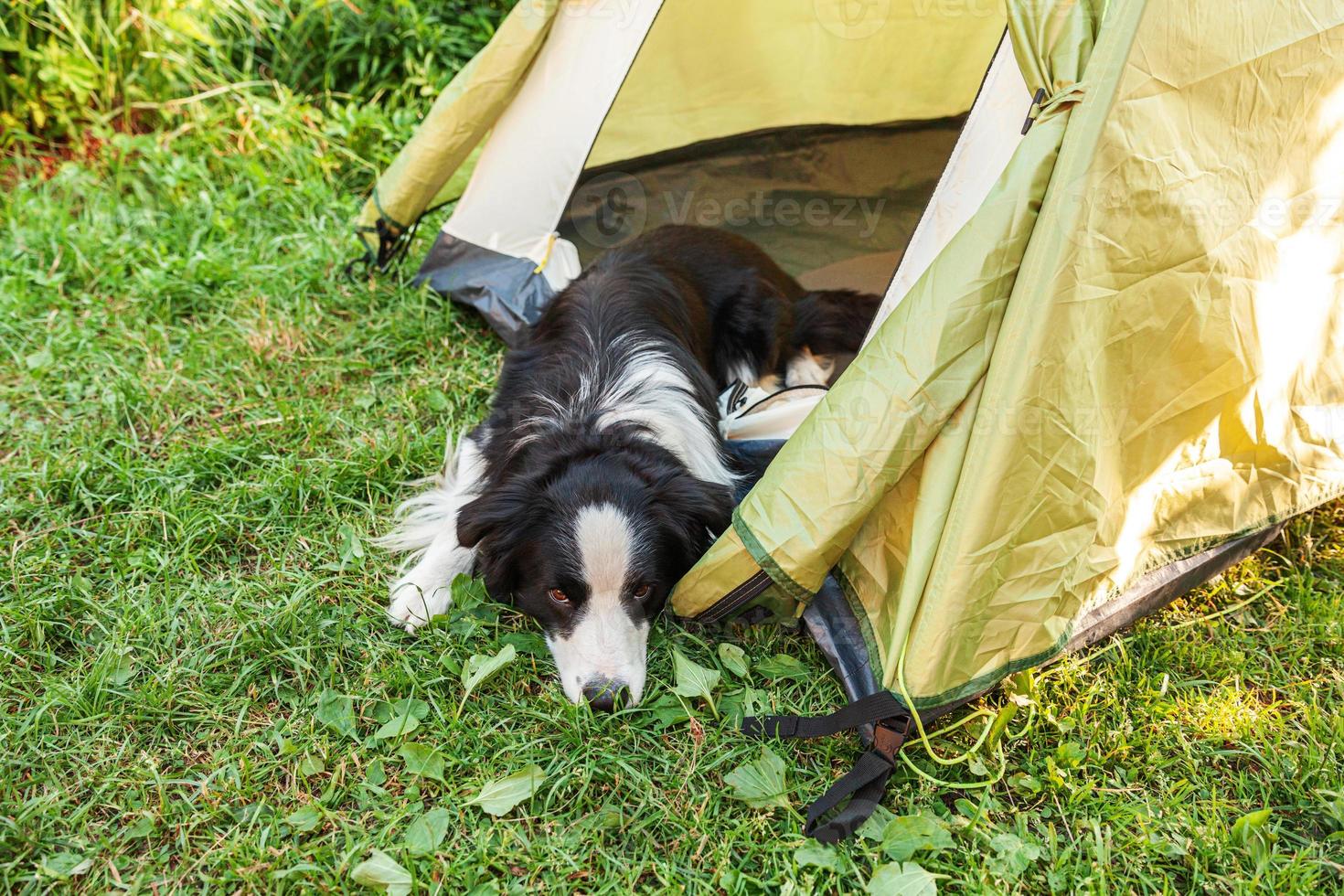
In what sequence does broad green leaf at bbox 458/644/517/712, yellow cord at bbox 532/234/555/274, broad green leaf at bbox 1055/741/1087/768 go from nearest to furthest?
broad green leaf at bbox 1055/741/1087/768 < broad green leaf at bbox 458/644/517/712 < yellow cord at bbox 532/234/555/274

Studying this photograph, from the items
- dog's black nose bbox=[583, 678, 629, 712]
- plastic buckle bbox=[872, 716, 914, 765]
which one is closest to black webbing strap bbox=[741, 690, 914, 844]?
plastic buckle bbox=[872, 716, 914, 765]

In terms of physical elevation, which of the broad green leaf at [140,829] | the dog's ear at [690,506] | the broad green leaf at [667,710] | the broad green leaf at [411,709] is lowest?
the broad green leaf at [667,710]

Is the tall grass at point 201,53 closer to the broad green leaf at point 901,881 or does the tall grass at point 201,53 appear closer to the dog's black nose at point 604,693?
the dog's black nose at point 604,693

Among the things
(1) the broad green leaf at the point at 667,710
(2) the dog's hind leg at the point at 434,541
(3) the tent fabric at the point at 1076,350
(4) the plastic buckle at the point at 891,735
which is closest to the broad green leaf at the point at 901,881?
(4) the plastic buckle at the point at 891,735

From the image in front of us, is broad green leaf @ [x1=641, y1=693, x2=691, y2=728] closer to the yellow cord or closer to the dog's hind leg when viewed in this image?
the dog's hind leg

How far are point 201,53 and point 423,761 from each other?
435 centimetres

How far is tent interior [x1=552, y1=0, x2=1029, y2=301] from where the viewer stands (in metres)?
4.12

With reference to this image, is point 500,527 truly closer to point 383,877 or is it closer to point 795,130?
point 383,877

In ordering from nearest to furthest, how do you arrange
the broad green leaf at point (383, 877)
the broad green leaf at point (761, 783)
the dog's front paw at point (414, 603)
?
the broad green leaf at point (383, 877) < the broad green leaf at point (761, 783) < the dog's front paw at point (414, 603)

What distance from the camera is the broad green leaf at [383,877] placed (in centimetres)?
200

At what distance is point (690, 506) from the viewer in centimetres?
257

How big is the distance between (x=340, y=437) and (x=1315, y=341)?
113 inches

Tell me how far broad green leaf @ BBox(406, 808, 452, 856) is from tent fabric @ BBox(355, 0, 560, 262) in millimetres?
2475

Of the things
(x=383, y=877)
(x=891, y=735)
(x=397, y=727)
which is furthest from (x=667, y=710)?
(x=383, y=877)
